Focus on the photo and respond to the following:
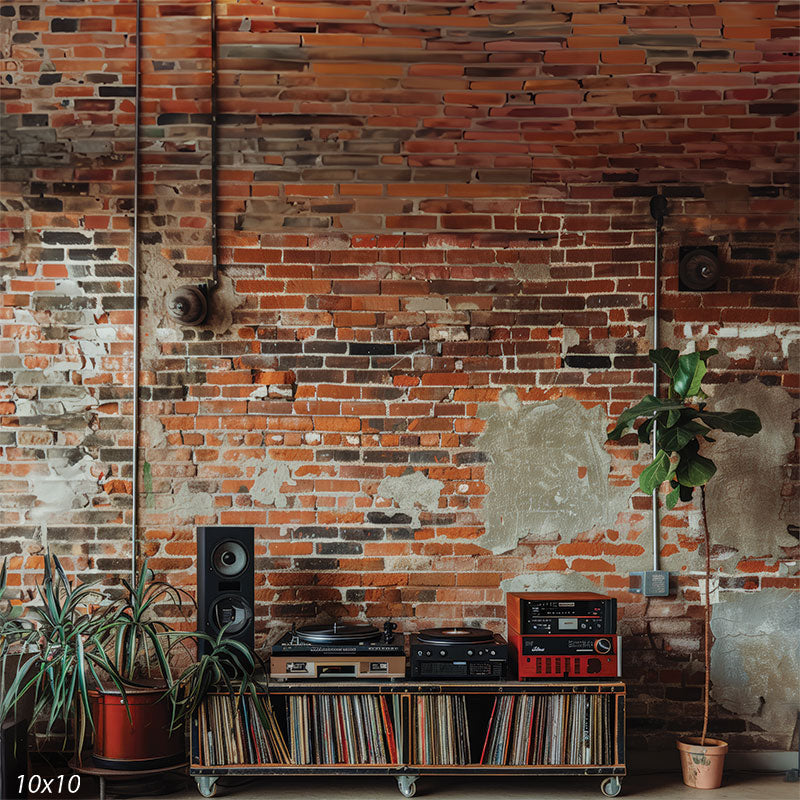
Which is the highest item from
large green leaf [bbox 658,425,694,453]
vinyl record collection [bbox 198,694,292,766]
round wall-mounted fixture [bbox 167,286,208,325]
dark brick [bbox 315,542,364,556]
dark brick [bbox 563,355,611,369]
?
A: round wall-mounted fixture [bbox 167,286,208,325]

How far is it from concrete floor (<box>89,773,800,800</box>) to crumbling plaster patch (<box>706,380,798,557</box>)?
100cm

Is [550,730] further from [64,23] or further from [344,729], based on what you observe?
[64,23]

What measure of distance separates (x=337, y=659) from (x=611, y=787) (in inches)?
47.6

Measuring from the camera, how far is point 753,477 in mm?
4078

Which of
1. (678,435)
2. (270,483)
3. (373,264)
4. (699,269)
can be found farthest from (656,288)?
(270,483)

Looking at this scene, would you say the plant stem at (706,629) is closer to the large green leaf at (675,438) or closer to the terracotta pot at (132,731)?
the large green leaf at (675,438)

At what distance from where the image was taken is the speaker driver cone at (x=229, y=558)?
360 cm

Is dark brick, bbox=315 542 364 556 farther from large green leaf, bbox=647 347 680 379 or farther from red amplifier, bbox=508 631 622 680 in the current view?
large green leaf, bbox=647 347 680 379

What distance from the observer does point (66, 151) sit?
4.14m

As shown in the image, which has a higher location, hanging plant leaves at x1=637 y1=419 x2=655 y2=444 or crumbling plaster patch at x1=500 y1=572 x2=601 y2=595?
hanging plant leaves at x1=637 y1=419 x2=655 y2=444

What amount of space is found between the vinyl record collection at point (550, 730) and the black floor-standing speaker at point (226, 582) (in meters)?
1.06

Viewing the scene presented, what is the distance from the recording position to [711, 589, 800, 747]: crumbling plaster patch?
3994mm

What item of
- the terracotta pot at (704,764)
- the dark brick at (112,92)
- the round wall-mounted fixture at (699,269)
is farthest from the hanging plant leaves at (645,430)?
the dark brick at (112,92)

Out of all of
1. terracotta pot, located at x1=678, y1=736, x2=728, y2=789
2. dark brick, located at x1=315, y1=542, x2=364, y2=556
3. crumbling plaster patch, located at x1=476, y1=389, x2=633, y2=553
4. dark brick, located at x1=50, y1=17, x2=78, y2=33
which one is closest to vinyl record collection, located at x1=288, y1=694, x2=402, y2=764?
dark brick, located at x1=315, y1=542, x2=364, y2=556
